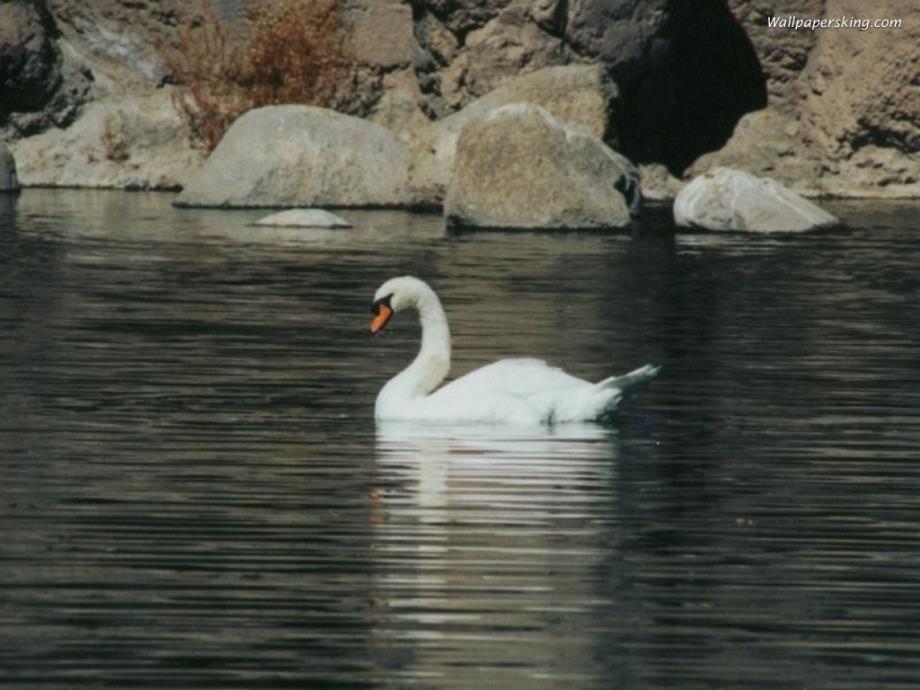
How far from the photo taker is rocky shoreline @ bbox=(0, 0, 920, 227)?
31.6 metres

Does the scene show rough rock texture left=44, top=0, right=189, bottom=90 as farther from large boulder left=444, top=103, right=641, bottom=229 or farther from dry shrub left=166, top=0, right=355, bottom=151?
large boulder left=444, top=103, right=641, bottom=229

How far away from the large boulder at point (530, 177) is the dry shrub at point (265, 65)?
24.8ft

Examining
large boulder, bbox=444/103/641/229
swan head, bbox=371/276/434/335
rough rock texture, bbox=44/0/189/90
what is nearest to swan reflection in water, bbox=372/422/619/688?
swan head, bbox=371/276/434/335

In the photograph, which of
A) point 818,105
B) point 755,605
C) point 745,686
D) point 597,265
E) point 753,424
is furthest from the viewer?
point 818,105

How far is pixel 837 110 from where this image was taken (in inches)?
1387

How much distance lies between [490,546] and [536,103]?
23.0 m

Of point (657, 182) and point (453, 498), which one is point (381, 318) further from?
point (657, 182)

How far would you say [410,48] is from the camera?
36844 mm

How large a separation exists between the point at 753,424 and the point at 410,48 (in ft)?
80.1

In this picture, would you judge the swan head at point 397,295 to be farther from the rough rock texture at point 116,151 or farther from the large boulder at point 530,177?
the rough rock texture at point 116,151

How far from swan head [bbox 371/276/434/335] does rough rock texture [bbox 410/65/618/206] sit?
1799 cm

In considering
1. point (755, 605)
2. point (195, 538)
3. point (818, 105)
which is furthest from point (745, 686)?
point (818, 105)

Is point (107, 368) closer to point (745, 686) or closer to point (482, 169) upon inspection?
point (745, 686)

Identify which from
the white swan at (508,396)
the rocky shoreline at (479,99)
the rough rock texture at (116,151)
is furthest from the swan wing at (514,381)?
the rough rock texture at (116,151)
